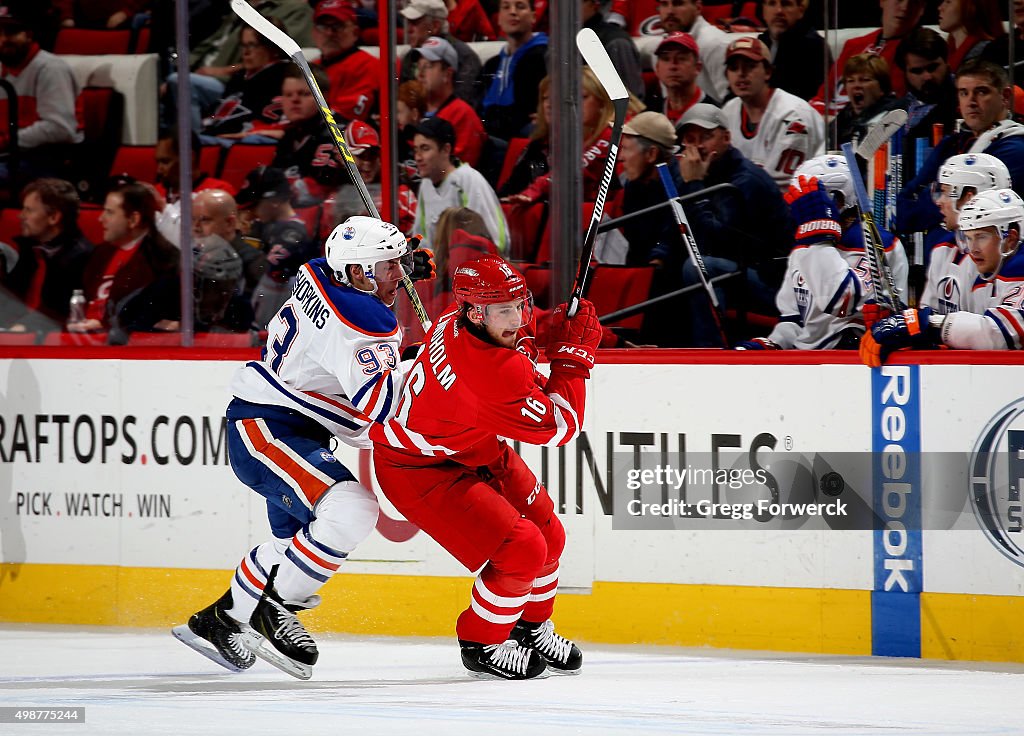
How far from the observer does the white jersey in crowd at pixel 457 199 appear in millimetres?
4949

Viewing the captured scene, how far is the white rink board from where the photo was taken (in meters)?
4.21

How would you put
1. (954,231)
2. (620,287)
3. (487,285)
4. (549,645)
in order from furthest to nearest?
(620,287)
(954,231)
(549,645)
(487,285)

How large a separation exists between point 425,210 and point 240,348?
31.1 inches

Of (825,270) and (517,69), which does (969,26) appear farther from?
(517,69)

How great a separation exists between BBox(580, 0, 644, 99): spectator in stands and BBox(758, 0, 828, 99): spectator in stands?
17.8 inches

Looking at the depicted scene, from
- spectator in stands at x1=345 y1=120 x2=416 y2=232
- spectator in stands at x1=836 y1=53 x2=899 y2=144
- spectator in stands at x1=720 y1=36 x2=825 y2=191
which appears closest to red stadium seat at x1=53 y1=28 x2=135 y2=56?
spectator in stands at x1=345 y1=120 x2=416 y2=232

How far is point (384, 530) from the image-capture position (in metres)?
4.82

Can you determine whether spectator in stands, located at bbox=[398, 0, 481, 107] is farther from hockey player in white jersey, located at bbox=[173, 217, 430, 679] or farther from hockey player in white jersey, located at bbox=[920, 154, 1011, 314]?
hockey player in white jersey, located at bbox=[920, 154, 1011, 314]

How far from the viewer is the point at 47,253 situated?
543 cm

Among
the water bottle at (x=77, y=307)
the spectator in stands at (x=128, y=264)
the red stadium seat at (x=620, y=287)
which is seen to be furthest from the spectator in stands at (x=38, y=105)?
the red stadium seat at (x=620, y=287)

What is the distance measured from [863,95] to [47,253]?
299 centimetres

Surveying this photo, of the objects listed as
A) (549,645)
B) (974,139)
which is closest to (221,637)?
(549,645)

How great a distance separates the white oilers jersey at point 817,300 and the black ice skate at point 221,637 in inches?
74.2

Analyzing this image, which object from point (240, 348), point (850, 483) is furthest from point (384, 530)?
point (850, 483)
